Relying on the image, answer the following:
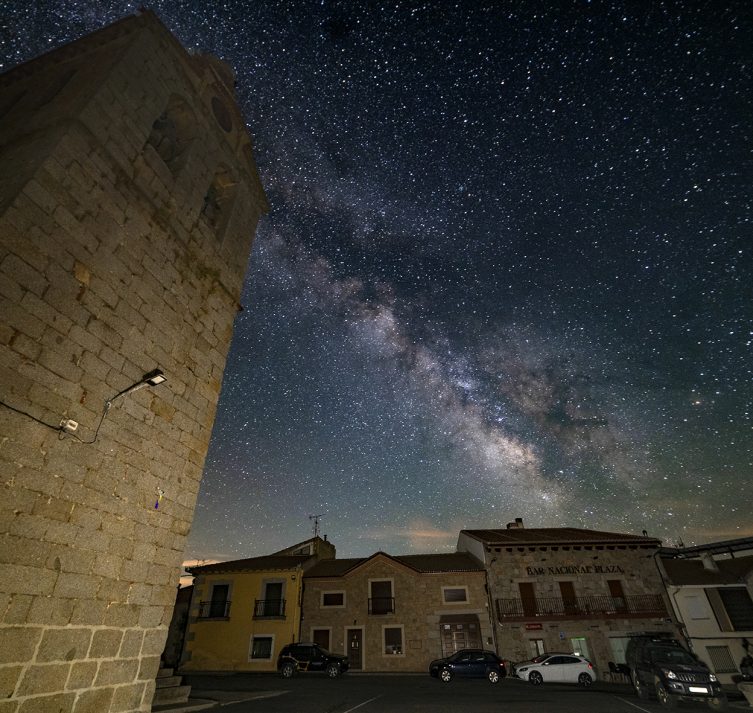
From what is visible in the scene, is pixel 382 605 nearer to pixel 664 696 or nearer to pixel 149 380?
pixel 664 696

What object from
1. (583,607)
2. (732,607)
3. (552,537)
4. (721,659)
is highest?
(552,537)

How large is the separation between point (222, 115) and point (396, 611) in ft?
78.4

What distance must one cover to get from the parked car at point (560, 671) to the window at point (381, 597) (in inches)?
314

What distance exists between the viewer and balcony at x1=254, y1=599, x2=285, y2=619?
73.3 feet

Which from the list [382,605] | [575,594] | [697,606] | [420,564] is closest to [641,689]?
[575,594]

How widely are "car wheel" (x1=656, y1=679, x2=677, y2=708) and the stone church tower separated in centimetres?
1245

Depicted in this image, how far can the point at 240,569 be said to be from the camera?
77.1 ft

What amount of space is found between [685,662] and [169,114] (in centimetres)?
1782

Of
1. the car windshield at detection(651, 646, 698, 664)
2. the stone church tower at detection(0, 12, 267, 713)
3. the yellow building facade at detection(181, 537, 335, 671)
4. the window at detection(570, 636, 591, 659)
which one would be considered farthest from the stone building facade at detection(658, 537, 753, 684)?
the stone church tower at detection(0, 12, 267, 713)

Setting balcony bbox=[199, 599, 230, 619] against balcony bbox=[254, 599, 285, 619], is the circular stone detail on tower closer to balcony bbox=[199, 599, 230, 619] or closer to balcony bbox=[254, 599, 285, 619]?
balcony bbox=[254, 599, 285, 619]

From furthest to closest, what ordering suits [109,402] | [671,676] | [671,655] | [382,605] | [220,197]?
[382,605], [671,655], [671,676], [220,197], [109,402]

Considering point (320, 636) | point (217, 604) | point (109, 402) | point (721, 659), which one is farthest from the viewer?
point (217, 604)

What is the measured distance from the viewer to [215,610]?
22.8 metres

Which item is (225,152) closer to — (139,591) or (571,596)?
(139,591)
